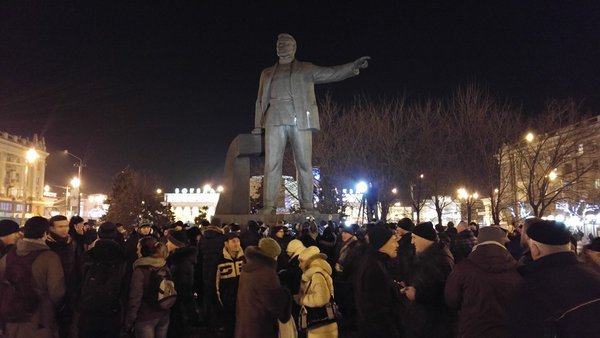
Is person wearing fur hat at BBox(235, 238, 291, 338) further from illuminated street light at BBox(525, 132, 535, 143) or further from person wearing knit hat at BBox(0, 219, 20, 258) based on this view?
illuminated street light at BBox(525, 132, 535, 143)

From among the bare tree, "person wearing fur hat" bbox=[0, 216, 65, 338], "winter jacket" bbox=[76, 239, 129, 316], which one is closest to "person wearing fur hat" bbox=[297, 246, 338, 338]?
"winter jacket" bbox=[76, 239, 129, 316]

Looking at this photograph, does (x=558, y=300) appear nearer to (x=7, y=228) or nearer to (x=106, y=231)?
(x=7, y=228)

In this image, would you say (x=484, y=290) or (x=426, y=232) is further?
(x=426, y=232)

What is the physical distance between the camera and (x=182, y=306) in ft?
20.6

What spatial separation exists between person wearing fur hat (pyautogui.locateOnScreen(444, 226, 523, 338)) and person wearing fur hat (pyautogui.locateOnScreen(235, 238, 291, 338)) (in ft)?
5.07

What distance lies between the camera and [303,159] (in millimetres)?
14680

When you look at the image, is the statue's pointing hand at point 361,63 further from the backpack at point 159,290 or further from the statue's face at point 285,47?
the backpack at point 159,290

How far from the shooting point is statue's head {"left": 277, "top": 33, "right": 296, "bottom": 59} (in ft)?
48.0

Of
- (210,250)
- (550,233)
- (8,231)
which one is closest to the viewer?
(550,233)

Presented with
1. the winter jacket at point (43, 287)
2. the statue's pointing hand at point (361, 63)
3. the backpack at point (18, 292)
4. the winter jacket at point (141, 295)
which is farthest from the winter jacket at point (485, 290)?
the statue's pointing hand at point (361, 63)

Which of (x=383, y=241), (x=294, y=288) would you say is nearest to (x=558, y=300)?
(x=383, y=241)

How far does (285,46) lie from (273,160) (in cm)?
347

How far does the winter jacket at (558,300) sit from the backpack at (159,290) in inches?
153

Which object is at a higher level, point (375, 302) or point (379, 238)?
point (379, 238)
